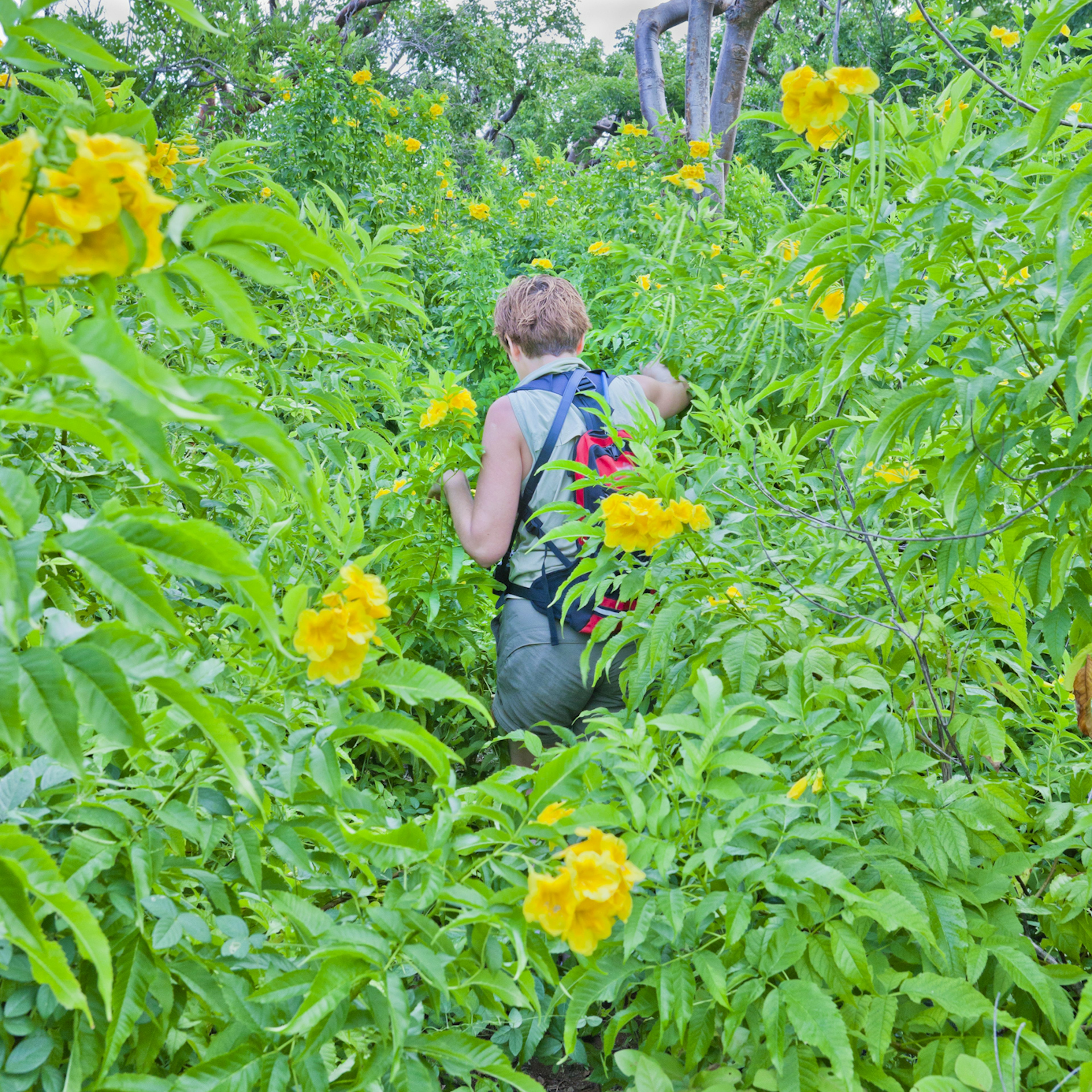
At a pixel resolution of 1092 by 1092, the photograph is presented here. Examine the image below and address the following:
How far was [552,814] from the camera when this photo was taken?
109cm

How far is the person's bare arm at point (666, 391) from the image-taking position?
9.33ft

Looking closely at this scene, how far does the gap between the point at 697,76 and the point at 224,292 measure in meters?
7.36

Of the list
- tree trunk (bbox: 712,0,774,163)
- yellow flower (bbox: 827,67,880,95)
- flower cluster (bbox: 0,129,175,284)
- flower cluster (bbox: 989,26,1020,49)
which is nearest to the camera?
flower cluster (bbox: 0,129,175,284)

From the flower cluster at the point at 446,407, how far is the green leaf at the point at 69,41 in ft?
4.69

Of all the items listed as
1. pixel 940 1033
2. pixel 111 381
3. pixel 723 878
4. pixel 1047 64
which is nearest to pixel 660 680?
pixel 723 878

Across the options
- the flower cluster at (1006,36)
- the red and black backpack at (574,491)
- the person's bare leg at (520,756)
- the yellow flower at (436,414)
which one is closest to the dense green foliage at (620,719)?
the yellow flower at (436,414)

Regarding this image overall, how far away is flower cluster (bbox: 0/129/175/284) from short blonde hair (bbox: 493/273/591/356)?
201cm

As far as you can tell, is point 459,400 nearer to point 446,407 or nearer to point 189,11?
point 446,407

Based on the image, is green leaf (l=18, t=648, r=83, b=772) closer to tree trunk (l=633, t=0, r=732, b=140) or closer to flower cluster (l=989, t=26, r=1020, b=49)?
flower cluster (l=989, t=26, r=1020, b=49)

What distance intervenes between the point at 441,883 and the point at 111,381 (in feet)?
2.18

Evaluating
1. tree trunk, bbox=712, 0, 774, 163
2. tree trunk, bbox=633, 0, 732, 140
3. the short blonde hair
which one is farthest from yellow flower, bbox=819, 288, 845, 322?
tree trunk, bbox=633, 0, 732, 140

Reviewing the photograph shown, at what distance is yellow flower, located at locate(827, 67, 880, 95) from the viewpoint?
1106 mm

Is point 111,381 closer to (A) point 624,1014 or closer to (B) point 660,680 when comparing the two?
(A) point 624,1014

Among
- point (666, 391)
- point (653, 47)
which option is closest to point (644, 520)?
point (666, 391)
